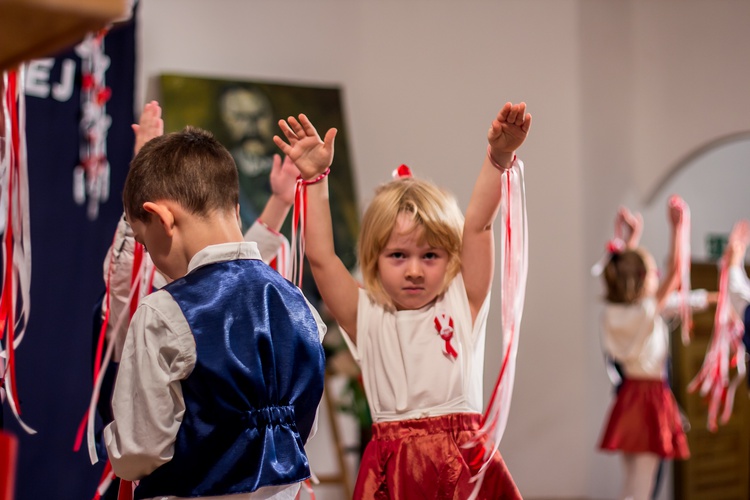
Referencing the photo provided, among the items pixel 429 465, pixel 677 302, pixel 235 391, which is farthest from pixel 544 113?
pixel 235 391

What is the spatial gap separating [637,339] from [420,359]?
8.58 ft

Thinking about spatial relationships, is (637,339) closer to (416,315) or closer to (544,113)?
(544,113)

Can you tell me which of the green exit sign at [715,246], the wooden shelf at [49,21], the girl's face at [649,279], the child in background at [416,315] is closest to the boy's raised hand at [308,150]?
the child in background at [416,315]

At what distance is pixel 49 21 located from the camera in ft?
2.16

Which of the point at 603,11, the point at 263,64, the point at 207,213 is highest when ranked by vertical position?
the point at 603,11

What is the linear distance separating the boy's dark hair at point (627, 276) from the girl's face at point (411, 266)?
2.57 metres

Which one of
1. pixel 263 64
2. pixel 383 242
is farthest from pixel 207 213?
pixel 263 64

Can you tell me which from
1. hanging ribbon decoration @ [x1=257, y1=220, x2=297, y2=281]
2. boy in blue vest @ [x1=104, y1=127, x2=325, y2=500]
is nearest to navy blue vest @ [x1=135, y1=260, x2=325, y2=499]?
boy in blue vest @ [x1=104, y1=127, x2=325, y2=500]

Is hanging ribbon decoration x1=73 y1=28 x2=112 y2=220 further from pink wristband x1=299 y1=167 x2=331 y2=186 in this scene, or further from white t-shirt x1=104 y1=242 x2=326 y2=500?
white t-shirt x1=104 y1=242 x2=326 y2=500

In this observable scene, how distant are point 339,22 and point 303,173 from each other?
3.14 m

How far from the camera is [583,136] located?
5.21 m

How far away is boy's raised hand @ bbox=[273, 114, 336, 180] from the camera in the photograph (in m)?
1.91

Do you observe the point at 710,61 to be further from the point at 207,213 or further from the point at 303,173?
the point at 207,213

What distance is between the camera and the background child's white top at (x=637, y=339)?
4324 millimetres
